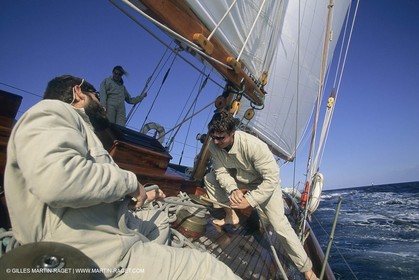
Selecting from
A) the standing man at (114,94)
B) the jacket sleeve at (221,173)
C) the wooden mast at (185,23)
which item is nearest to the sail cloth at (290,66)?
the wooden mast at (185,23)

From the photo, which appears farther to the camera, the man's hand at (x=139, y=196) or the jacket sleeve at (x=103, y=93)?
the jacket sleeve at (x=103, y=93)

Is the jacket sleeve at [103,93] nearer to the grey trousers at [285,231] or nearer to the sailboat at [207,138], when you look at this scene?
the sailboat at [207,138]

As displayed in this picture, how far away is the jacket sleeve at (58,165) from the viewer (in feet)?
2.49

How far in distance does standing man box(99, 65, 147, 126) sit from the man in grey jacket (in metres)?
3.67

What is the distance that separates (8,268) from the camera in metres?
0.64

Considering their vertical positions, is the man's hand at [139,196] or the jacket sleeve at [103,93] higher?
the jacket sleeve at [103,93]

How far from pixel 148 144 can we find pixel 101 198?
6.84 feet

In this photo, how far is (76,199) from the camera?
0.82 metres

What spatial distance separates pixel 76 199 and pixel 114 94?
13.3ft

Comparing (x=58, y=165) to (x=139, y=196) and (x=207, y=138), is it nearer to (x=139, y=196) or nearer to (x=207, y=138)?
(x=139, y=196)

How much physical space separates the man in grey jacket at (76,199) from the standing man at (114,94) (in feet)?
12.0

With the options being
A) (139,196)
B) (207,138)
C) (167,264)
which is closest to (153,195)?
(139,196)

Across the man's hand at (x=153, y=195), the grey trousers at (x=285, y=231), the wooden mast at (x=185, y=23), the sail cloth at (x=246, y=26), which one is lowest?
the grey trousers at (x=285, y=231)

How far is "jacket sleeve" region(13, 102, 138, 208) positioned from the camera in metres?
0.76
